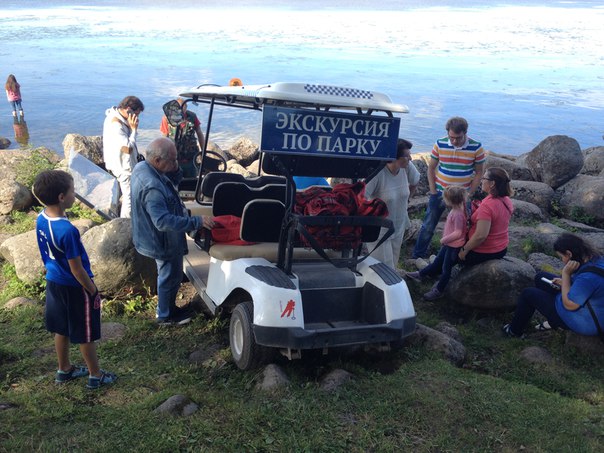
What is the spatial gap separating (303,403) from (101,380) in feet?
4.80

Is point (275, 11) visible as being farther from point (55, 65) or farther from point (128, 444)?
point (128, 444)

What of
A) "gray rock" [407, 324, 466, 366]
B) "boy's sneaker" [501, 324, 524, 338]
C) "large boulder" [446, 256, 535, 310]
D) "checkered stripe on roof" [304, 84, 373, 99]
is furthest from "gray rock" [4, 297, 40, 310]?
"boy's sneaker" [501, 324, 524, 338]

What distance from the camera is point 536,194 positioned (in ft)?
33.9

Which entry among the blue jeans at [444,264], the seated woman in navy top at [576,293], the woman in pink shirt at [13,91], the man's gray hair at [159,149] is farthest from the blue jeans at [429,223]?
the woman in pink shirt at [13,91]

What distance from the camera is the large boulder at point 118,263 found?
5941mm

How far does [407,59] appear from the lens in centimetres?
3450

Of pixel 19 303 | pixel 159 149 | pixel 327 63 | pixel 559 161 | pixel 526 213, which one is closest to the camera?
pixel 159 149

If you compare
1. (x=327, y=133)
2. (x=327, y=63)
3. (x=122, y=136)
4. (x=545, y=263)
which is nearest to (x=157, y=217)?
(x=327, y=133)

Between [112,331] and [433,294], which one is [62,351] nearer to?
[112,331]

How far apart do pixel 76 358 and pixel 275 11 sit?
227 ft

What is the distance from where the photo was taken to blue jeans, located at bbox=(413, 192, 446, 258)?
23.7ft

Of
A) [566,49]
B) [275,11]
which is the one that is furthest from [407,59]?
[275,11]

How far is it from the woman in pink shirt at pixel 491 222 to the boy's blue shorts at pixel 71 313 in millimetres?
3713

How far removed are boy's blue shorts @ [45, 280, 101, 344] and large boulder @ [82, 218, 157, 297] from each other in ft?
5.94
